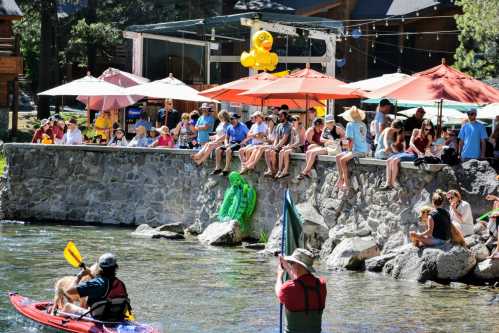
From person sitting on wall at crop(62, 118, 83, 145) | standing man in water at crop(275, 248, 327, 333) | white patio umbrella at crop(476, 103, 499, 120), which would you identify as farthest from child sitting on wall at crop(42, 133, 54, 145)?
standing man in water at crop(275, 248, 327, 333)

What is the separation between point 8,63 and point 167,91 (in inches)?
550

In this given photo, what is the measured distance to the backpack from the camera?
2008 cm

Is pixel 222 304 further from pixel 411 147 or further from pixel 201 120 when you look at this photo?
pixel 201 120

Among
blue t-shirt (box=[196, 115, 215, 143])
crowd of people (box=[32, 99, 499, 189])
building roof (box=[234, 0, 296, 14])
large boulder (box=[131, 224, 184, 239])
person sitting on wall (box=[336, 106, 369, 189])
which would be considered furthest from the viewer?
building roof (box=[234, 0, 296, 14])

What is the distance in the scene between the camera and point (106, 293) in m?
14.0

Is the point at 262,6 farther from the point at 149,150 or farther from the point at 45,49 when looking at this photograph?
the point at 149,150

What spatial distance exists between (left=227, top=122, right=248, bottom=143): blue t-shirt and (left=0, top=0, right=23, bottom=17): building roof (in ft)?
61.5

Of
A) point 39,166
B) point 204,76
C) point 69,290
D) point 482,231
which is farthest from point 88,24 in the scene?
point 69,290

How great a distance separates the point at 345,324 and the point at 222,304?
7.26 feet

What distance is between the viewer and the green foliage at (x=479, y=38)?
31281 millimetres

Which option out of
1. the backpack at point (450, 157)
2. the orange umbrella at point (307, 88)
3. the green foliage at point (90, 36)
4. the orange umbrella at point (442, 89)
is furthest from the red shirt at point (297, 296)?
the green foliage at point (90, 36)

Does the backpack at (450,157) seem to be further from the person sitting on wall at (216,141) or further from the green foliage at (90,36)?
the green foliage at (90,36)

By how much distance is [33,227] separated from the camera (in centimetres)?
2622

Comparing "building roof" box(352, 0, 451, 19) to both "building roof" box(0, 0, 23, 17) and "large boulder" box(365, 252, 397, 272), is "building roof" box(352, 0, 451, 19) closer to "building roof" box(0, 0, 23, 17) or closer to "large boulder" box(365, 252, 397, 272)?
"building roof" box(0, 0, 23, 17)
